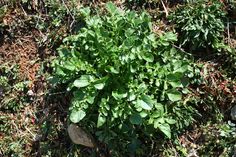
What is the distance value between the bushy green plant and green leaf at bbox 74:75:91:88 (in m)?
0.91

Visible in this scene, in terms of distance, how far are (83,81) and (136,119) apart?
0.51 meters

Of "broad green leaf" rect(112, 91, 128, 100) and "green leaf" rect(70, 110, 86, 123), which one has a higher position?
"broad green leaf" rect(112, 91, 128, 100)

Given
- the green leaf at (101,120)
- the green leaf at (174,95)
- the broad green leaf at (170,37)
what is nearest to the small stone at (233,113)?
the green leaf at (174,95)

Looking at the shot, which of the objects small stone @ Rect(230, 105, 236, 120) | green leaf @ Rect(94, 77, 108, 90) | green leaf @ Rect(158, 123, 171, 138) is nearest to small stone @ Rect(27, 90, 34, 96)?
green leaf @ Rect(94, 77, 108, 90)

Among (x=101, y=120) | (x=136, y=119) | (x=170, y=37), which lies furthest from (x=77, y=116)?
(x=170, y=37)

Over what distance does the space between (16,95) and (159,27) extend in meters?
1.48

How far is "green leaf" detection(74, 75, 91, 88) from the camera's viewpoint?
3789mm

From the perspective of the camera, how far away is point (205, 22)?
13.4 feet

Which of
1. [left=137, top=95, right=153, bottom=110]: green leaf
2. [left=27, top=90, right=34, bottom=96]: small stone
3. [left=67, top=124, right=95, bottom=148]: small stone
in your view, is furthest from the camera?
[left=27, top=90, right=34, bottom=96]: small stone

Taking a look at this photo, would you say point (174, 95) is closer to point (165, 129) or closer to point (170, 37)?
point (165, 129)

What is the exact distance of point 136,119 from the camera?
148 inches

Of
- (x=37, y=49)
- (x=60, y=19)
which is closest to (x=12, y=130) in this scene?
(x=37, y=49)

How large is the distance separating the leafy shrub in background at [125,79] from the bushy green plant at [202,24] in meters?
0.18

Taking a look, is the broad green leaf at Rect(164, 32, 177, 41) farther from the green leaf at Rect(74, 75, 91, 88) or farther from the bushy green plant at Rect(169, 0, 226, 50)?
the green leaf at Rect(74, 75, 91, 88)
